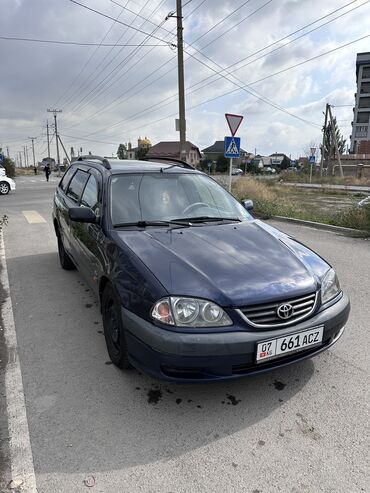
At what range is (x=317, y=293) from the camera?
2730mm

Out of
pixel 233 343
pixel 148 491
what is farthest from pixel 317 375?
pixel 148 491

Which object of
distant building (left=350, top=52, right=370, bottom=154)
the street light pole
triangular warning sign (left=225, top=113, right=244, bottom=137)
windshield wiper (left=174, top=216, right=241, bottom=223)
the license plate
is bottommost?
the license plate

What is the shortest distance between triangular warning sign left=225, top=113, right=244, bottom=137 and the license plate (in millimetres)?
8421

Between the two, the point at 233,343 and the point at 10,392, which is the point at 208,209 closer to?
the point at 233,343

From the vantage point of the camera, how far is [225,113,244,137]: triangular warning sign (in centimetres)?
1009

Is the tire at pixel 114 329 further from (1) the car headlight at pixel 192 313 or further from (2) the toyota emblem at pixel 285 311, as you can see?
(2) the toyota emblem at pixel 285 311

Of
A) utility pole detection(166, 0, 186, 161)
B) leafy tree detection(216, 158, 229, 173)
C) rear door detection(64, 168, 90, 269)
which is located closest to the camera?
rear door detection(64, 168, 90, 269)

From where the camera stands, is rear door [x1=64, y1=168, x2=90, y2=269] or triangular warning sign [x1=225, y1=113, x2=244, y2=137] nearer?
rear door [x1=64, y1=168, x2=90, y2=269]

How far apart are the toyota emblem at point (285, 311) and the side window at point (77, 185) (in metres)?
2.96

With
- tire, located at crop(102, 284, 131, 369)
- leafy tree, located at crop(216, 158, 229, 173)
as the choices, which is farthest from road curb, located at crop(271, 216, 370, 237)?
leafy tree, located at crop(216, 158, 229, 173)

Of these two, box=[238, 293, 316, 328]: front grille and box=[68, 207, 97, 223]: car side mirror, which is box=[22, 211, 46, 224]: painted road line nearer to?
box=[68, 207, 97, 223]: car side mirror

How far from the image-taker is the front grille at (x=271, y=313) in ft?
8.05

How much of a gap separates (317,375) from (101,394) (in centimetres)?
170

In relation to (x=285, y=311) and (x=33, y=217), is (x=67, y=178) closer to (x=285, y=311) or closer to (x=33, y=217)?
(x=285, y=311)
